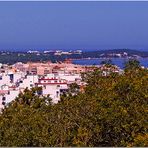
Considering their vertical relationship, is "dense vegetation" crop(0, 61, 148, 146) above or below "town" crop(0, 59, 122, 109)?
above

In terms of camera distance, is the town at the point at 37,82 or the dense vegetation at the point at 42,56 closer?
the town at the point at 37,82

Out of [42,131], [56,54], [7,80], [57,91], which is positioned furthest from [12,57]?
[42,131]

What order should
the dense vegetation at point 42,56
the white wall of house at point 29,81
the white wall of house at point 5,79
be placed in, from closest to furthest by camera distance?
the white wall of house at point 29,81, the white wall of house at point 5,79, the dense vegetation at point 42,56

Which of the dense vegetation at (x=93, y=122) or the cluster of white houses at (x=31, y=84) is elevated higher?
the dense vegetation at (x=93, y=122)

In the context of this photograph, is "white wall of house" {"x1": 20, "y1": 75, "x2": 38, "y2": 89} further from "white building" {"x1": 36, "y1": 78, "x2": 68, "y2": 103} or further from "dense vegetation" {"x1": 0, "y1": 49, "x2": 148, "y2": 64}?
"dense vegetation" {"x1": 0, "y1": 49, "x2": 148, "y2": 64}

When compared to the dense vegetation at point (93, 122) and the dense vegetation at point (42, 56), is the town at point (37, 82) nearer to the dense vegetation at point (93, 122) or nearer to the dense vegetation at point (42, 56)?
the dense vegetation at point (42, 56)

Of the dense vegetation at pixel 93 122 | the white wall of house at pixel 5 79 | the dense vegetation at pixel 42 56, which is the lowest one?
the white wall of house at pixel 5 79

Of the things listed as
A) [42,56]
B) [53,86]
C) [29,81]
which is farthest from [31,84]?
[42,56]

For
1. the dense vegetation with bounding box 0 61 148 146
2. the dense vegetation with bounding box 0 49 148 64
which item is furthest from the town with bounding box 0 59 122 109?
the dense vegetation with bounding box 0 61 148 146

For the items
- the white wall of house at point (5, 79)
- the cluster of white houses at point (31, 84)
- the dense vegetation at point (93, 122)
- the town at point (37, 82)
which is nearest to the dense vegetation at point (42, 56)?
the town at point (37, 82)

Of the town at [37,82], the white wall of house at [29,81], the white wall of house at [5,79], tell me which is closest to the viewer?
the town at [37,82]

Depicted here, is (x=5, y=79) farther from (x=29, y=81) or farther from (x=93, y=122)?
(x=93, y=122)

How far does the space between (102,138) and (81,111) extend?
2.35ft

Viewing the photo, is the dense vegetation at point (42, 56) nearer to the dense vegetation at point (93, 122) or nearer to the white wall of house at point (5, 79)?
the white wall of house at point (5, 79)
